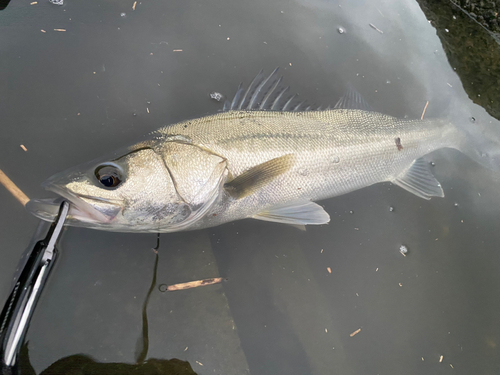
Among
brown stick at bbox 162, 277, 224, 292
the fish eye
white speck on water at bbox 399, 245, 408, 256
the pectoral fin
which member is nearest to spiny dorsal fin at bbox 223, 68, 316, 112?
the pectoral fin

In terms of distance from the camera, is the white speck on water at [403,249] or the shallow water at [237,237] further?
the white speck on water at [403,249]

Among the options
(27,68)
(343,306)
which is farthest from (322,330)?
(27,68)

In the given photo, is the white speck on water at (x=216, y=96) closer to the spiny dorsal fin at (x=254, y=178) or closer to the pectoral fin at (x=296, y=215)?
the spiny dorsal fin at (x=254, y=178)

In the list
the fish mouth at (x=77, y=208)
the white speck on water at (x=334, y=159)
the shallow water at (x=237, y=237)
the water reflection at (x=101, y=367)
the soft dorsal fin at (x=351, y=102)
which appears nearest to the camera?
the fish mouth at (x=77, y=208)

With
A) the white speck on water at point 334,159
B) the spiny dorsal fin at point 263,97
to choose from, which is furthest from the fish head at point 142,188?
the white speck on water at point 334,159

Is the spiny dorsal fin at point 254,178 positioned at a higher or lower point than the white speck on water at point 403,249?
higher

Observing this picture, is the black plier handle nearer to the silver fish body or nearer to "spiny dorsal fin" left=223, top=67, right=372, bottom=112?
the silver fish body
